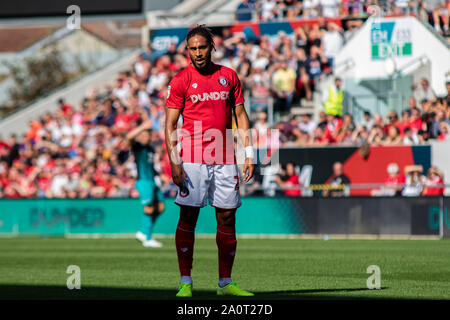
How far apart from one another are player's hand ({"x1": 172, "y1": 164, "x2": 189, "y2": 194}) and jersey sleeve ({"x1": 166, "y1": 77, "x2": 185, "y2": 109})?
1.88ft

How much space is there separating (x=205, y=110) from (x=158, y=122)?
1730 centimetres

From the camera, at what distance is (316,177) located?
22.7 meters

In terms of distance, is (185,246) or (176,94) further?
(185,246)

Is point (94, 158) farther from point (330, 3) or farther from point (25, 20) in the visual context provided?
point (330, 3)

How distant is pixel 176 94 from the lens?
876 centimetres

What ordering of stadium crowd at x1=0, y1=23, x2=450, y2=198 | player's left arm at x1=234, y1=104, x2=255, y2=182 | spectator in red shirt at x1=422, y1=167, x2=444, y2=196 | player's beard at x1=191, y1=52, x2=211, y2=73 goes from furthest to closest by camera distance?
stadium crowd at x1=0, y1=23, x2=450, y2=198 < spectator in red shirt at x1=422, y1=167, x2=444, y2=196 < player's left arm at x1=234, y1=104, x2=255, y2=182 < player's beard at x1=191, y1=52, x2=211, y2=73

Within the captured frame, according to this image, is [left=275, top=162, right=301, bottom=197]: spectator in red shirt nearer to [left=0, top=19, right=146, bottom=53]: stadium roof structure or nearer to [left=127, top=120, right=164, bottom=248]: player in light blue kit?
[left=127, top=120, right=164, bottom=248]: player in light blue kit

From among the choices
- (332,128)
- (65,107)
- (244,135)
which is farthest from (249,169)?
(65,107)

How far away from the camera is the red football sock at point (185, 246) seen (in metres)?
8.87

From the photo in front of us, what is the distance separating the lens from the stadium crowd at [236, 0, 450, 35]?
24266 millimetres

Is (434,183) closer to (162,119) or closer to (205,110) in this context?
(162,119)

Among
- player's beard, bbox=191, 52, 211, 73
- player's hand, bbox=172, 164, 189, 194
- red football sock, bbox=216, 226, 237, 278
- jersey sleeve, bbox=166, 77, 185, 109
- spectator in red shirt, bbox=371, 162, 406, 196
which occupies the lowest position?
red football sock, bbox=216, 226, 237, 278

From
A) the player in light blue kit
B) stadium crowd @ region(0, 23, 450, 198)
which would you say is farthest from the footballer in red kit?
stadium crowd @ region(0, 23, 450, 198)
